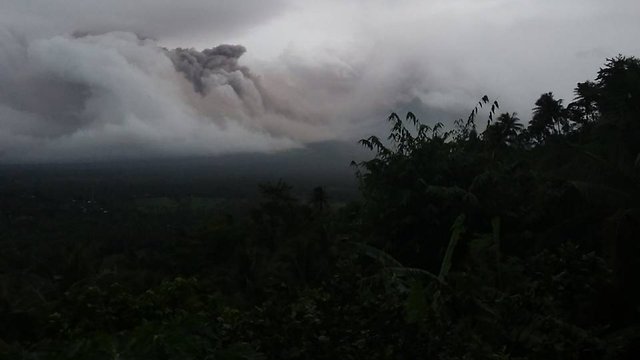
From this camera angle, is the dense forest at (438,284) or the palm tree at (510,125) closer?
the dense forest at (438,284)

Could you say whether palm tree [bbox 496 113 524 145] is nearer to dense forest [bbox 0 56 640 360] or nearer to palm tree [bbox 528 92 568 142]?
palm tree [bbox 528 92 568 142]

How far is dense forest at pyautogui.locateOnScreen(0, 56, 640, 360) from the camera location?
430 cm

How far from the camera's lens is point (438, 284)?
6.45 meters

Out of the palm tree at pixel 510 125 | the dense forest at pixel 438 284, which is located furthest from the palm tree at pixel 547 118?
the dense forest at pixel 438 284

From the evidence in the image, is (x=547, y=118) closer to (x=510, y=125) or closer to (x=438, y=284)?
(x=510, y=125)

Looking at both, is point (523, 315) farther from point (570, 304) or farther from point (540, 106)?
point (540, 106)

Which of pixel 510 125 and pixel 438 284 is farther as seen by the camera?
→ pixel 510 125

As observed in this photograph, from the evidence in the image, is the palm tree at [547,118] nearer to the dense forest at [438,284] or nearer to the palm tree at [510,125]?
the palm tree at [510,125]

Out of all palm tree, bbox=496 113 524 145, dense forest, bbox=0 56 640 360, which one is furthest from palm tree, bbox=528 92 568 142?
dense forest, bbox=0 56 640 360

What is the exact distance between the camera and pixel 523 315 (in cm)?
496

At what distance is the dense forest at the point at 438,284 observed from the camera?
14.1 feet

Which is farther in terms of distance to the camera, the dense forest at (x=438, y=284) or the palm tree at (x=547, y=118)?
the palm tree at (x=547, y=118)

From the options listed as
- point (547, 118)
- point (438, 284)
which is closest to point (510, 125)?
point (547, 118)

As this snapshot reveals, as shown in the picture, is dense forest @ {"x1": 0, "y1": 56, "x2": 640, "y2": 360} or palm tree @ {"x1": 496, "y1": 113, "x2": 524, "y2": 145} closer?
dense forest @ {"x1": 0, "y1": 56, "x2": 640, "y2": 360}
